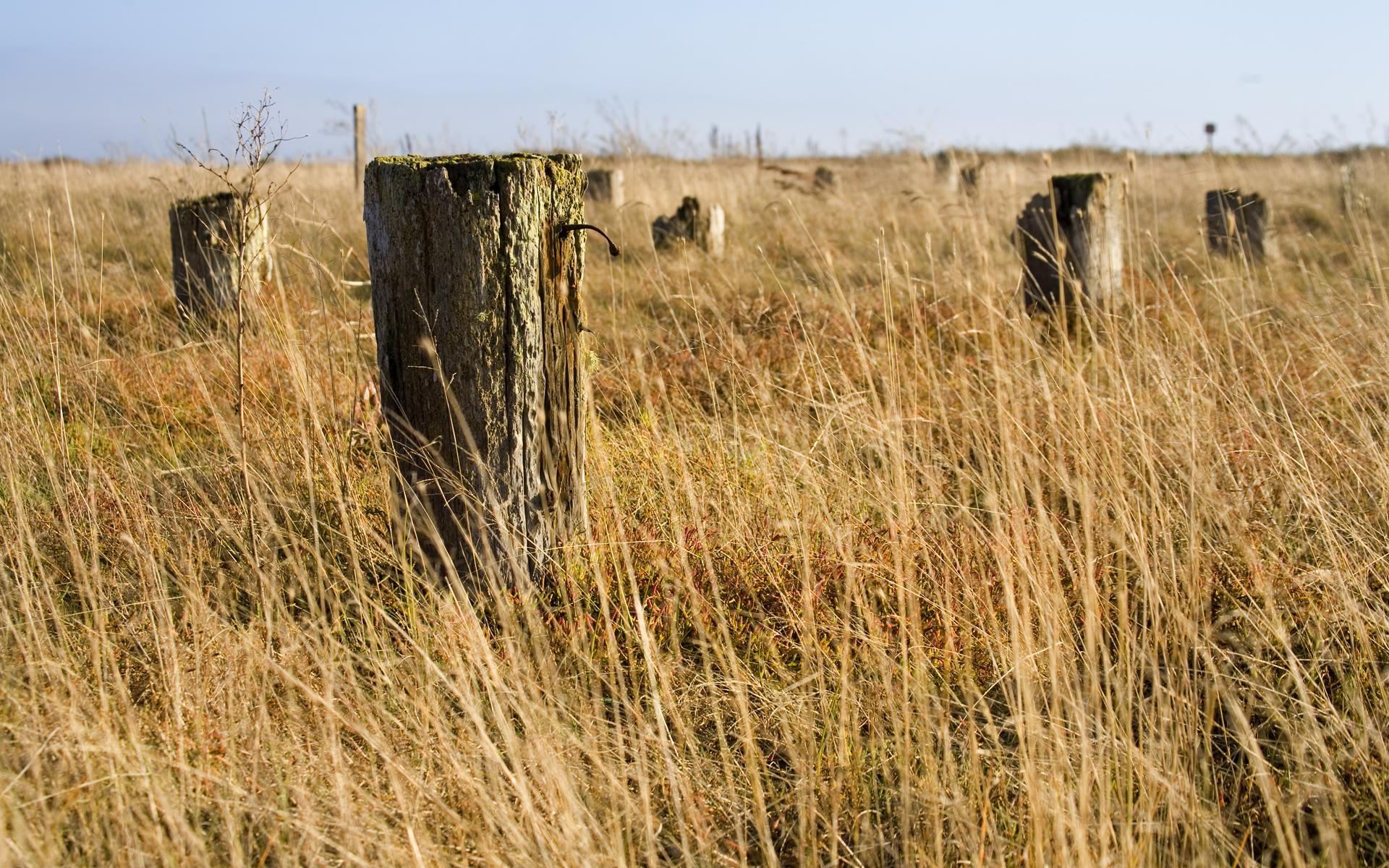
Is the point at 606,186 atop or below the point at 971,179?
below

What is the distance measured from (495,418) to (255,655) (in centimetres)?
74

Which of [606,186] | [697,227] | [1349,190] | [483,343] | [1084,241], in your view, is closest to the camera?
[483,343]

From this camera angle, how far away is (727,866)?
67.9 inches

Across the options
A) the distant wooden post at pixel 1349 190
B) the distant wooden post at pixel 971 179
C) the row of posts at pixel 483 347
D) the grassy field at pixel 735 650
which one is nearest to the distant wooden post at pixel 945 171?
the distant wooden post at pixel 971 179

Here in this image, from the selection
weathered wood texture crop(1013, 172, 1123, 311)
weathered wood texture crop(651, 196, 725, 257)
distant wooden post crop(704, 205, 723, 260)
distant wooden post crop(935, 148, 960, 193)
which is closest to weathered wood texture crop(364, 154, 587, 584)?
weathered wood texture crop(1013, 172, 1123, 311)

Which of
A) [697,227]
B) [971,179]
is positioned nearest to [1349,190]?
[971,179]

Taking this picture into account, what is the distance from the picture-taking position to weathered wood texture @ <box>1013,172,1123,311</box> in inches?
204

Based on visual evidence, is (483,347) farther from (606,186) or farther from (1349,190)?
(1349,190)

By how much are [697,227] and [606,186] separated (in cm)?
258

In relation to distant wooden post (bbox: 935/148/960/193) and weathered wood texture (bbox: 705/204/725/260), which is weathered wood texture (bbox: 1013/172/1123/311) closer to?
weathered wood texture (bbox: 705/204/725/260)

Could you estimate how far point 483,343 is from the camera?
7.70 ft

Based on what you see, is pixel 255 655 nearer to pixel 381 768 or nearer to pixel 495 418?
pixel 381 768

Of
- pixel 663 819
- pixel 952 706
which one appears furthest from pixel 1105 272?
pixel 663 819

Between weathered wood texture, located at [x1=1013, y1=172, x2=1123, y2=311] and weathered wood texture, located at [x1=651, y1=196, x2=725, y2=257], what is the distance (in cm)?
313
